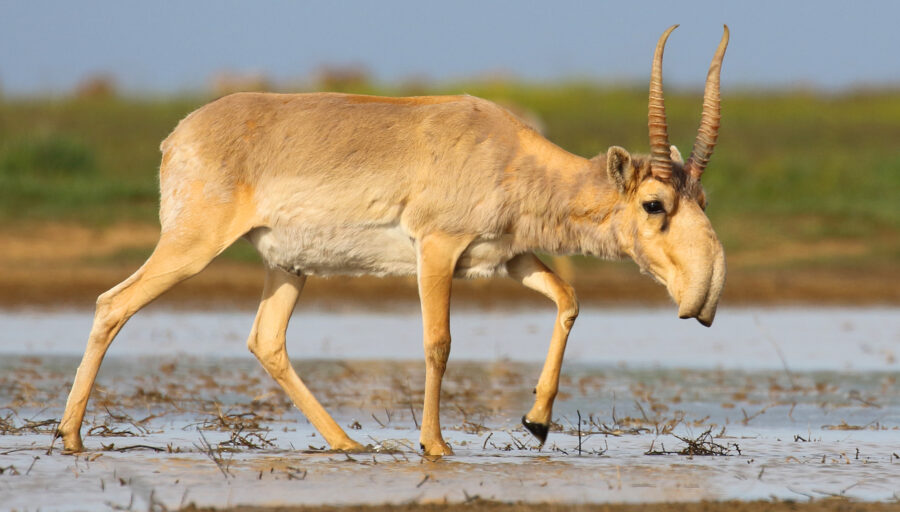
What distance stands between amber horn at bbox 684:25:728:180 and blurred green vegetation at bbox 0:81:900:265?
11908 mm

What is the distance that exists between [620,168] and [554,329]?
34.6 inches

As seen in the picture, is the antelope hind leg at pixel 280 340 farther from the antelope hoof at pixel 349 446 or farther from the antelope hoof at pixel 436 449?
the antelope hoof at pixel 436 449

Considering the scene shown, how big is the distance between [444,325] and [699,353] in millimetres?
5194

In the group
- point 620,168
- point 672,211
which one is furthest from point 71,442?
point 672,211

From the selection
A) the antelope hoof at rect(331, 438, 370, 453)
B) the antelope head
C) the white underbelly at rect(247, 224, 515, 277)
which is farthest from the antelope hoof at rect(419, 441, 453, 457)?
the antelope head

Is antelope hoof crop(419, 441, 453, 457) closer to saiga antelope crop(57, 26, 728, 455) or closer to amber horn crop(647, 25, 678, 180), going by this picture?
saiga antelope crop(57, 26, 728, 455)

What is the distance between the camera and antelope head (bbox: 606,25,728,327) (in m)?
6.80

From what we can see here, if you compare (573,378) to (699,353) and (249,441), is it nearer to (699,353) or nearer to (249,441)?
(699,353)

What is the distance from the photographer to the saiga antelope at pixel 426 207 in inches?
272

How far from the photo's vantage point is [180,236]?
704 centimetres

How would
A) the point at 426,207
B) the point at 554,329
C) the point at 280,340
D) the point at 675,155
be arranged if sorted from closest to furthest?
the point at 426,207, the point at 554,329, the point at 675,155, the point at 280,340

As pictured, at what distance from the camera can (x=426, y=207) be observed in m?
6.99

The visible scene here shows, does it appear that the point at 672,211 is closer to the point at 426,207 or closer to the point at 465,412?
the point at 426,207

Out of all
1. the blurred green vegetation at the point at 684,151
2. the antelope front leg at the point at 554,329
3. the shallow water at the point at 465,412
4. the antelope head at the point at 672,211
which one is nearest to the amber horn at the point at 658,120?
the antelope head at the point at 672,211
